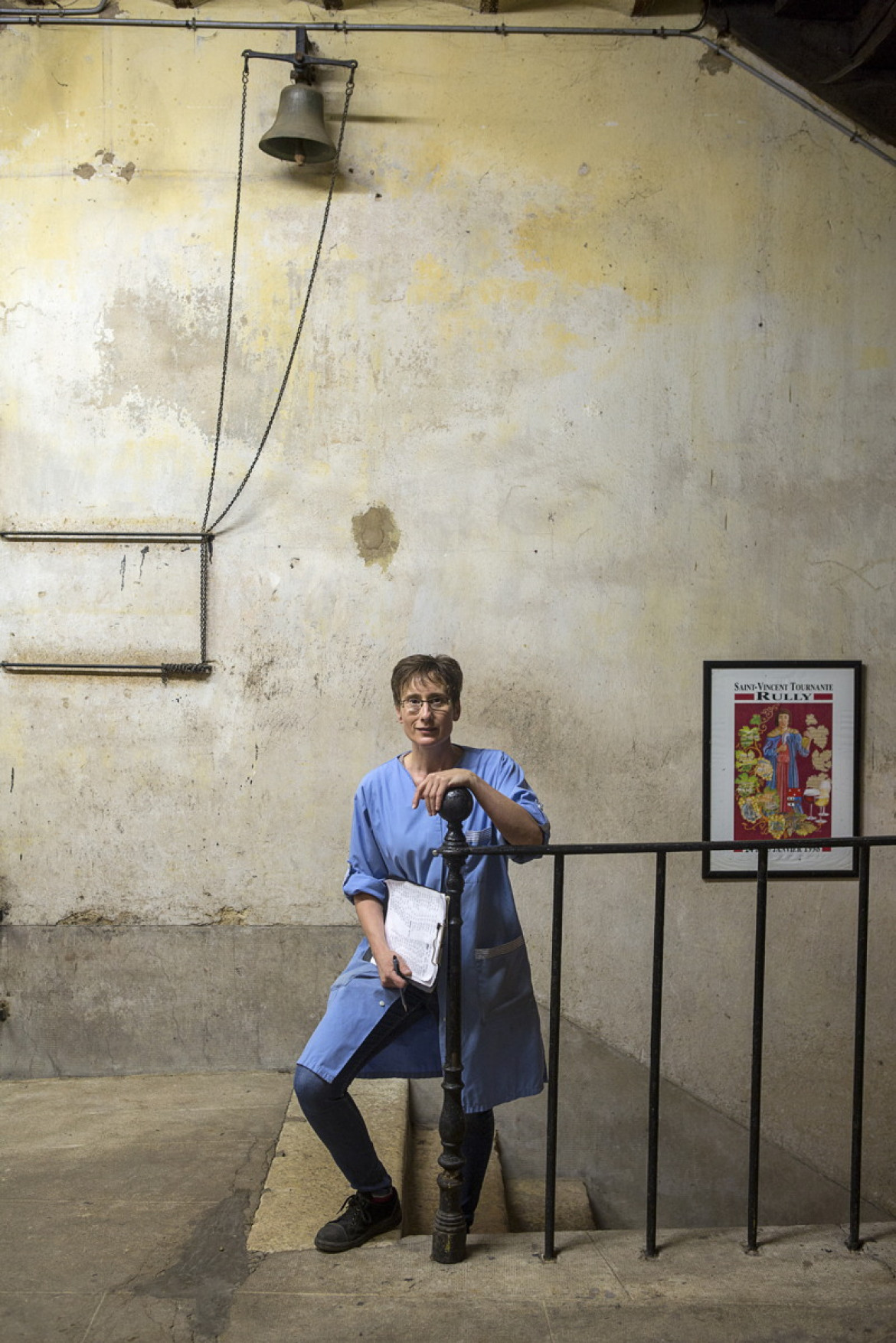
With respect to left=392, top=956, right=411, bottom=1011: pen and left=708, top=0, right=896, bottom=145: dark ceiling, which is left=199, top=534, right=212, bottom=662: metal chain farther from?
left=708, top=0, right=896, bottom=145: dark ceiling

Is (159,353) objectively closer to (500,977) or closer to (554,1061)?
(500,977)

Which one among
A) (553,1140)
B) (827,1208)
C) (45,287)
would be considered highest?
(45,287)

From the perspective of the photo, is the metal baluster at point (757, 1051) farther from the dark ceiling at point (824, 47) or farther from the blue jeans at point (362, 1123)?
the dark ceiling at point (824, 47)

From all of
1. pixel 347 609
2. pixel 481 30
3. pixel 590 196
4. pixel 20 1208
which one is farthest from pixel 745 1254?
pixel 481 30

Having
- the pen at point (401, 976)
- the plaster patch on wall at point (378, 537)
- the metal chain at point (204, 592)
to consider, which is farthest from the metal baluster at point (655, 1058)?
the metal chain at point (204, 592)

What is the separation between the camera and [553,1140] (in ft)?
8.24

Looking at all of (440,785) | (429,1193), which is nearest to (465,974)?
(440,785)

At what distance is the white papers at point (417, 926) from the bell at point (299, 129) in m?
2.80

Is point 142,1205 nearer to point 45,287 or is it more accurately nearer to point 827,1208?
point 827,1208

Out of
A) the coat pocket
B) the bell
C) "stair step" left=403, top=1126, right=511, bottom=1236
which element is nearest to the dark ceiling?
the bell

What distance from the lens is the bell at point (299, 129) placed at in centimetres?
381

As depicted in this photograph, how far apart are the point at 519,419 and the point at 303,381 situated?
882 millimetres

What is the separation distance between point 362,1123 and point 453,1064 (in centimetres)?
31

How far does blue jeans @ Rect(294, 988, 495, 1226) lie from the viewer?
2557 mm
